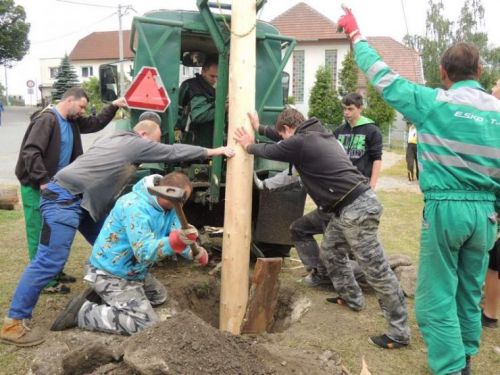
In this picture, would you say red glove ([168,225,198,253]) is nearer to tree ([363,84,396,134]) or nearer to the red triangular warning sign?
the red triangular warning sign

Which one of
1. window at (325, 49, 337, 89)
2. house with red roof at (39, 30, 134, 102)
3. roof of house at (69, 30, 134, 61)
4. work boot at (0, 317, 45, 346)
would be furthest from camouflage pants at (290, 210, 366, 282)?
roof of house at (69, 30, 134, 61)

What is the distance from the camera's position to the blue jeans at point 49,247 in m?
3.88

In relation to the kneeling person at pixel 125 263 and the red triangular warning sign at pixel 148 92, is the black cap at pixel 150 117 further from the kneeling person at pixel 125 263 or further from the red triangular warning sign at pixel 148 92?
the kneeling person at pixel 125 263

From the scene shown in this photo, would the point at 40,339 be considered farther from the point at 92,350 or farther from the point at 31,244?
the point at 31,244

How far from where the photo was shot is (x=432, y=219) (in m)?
3.26

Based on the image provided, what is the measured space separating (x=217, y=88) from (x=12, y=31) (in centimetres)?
5214

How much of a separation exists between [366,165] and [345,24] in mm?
2262

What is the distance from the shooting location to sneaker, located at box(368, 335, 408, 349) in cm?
394

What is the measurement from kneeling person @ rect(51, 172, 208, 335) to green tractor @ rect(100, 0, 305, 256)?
42.9 inches

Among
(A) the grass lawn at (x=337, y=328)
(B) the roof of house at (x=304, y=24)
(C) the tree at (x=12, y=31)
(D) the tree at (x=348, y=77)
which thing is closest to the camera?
(A) the grass lawn at (x=337, y=328)

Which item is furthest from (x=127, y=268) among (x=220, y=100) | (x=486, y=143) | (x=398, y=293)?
(x=486, y=143)

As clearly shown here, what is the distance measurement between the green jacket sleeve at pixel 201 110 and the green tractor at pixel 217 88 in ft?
0.59

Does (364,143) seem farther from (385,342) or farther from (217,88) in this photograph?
(385,342)

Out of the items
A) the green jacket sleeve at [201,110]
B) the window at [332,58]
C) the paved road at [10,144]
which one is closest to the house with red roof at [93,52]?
the paved road at [10,144]
